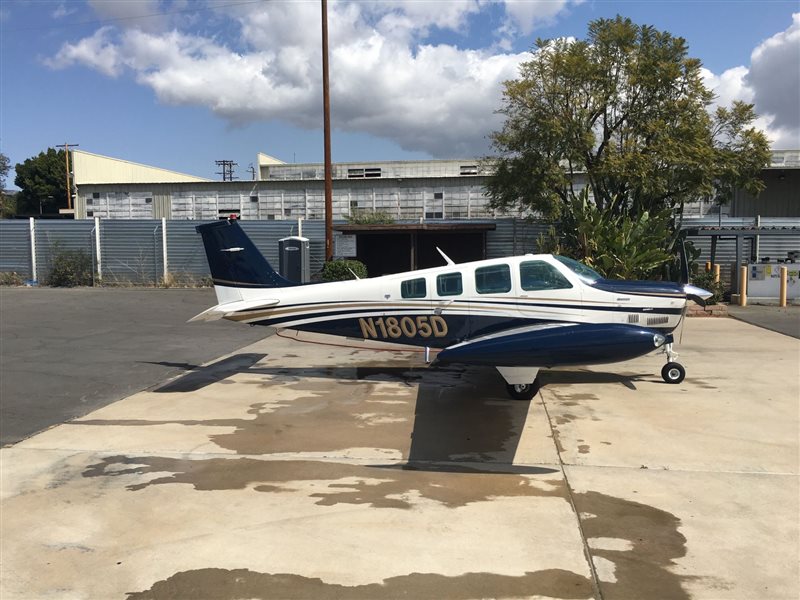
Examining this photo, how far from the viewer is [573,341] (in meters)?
6.44

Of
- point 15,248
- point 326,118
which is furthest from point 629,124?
point 15,248

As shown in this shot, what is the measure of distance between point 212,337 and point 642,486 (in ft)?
33.8

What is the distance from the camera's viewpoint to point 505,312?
25.1ft

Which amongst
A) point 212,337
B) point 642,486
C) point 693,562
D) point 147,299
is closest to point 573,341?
point 642,486

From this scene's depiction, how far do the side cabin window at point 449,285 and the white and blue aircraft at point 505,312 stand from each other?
14 millimetres

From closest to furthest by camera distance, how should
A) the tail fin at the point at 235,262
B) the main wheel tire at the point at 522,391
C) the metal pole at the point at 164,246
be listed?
the main wheel tire at the point at 522,391, the tail fin at the point at 235,262, the metal pole at the point at 164,246

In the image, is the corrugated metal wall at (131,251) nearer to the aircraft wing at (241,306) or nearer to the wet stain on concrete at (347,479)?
the aircraft wing at (241,306)

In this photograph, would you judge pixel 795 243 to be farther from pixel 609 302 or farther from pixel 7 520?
pixel 7 520

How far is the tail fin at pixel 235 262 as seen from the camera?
8.98m

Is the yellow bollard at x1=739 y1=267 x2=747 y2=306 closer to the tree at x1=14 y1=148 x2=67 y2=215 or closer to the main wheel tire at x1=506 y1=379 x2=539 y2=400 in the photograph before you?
the main wheel tire at x1=506 y1=379 x2=539 y2=400

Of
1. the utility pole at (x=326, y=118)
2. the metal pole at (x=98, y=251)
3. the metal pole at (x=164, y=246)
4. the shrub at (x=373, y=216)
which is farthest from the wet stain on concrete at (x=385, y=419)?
the shrub at (x=373, y=216)

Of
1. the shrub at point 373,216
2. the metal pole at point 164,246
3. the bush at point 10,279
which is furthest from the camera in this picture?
the shrub at point 373,216

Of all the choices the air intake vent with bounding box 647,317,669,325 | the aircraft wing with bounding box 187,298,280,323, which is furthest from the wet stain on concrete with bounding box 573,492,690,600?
the aircraft wing with bounding box 187,298,280,323

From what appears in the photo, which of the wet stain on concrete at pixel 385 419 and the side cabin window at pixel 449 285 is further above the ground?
the side cabin window at pixel 449 285
